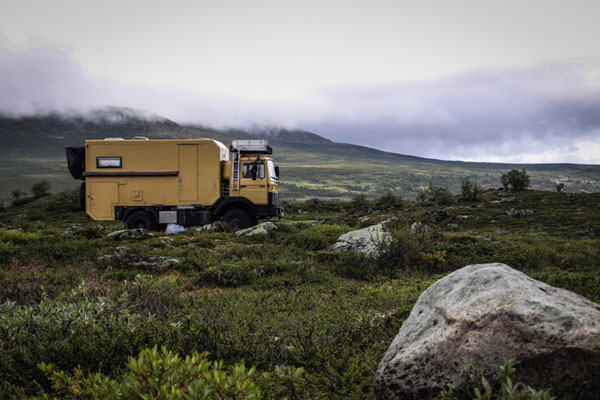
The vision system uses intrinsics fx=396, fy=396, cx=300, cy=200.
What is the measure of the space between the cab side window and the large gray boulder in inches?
584

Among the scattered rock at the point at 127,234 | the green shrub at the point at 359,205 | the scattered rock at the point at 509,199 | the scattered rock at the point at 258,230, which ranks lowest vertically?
the green shrub at the point at 359,205

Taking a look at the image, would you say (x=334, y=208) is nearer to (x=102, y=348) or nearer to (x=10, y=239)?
(x=10, y=239)

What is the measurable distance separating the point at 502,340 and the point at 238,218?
624 inches

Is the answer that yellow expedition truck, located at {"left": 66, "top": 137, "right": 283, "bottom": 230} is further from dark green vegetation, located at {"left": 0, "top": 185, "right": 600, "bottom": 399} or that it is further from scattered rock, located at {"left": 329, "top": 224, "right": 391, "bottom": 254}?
scattered rock, located at {"left": 329, "top": 224, "right": 391, "bottom": 254}

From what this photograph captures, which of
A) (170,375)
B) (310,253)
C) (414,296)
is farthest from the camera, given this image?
(310,253)

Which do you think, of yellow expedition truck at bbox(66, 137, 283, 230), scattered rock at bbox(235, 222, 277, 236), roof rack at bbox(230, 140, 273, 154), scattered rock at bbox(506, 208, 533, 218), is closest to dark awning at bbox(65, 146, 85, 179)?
yellow expedition truck at bbox(66, 137, 283, 230)

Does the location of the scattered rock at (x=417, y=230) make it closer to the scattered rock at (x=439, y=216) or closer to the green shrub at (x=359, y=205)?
the scattered rock at (x=439, y=216)

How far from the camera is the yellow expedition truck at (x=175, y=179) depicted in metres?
18.0

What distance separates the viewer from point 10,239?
11.9m

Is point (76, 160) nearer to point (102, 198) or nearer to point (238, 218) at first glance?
point (102, 198)

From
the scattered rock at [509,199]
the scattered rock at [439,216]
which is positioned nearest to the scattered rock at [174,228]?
the scattered rock at [439,216]

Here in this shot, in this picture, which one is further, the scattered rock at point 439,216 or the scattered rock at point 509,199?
the scattered rock at point 509,199

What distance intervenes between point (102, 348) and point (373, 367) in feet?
8.24

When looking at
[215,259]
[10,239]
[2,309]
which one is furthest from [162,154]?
[2,309]
